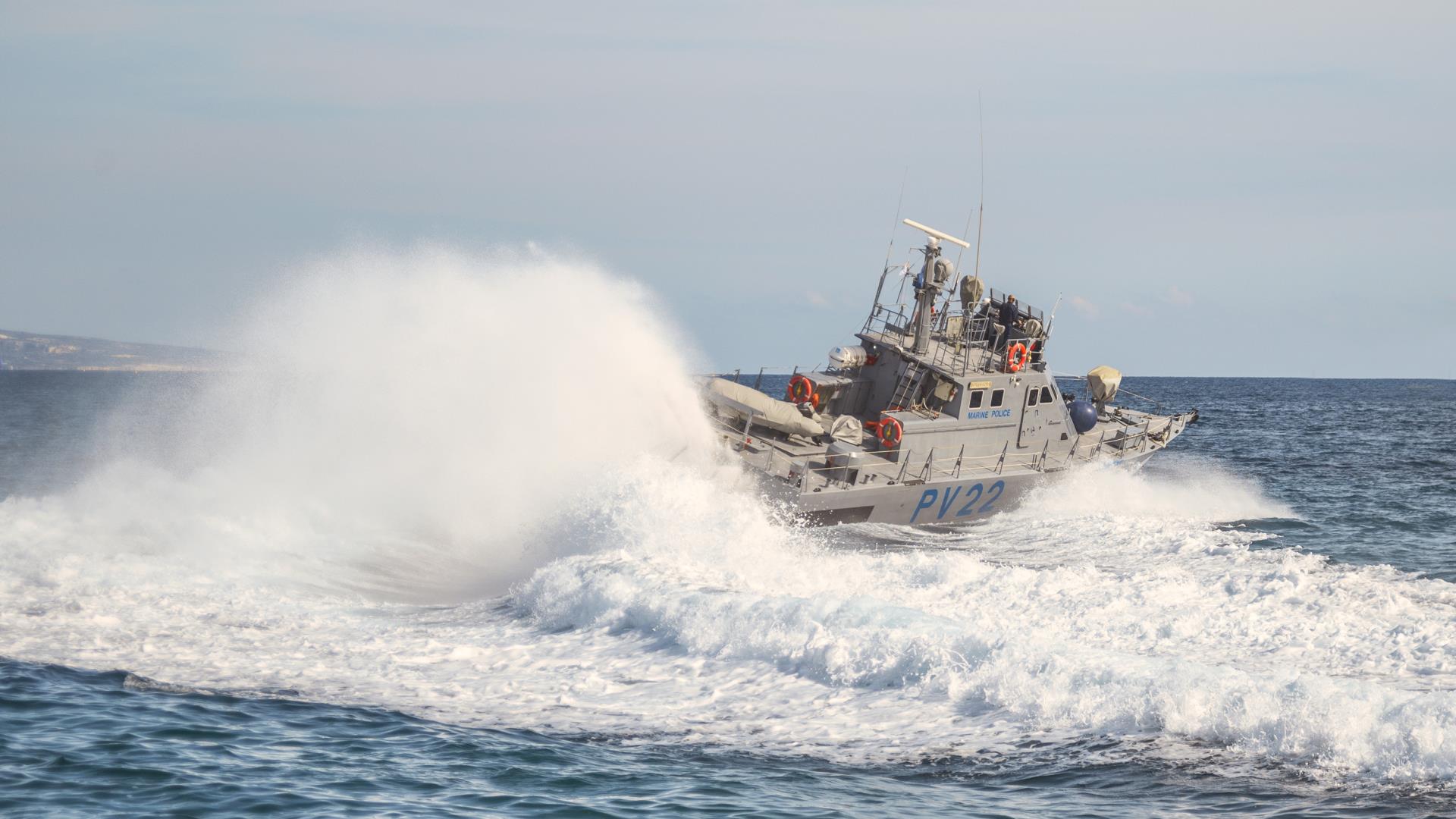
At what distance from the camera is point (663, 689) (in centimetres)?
1341

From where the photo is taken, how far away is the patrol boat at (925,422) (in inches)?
943

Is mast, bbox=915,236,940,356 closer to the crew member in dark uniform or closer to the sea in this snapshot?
the crew member in dark uniform

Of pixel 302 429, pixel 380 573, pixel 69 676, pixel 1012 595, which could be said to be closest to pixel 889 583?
pixel 1012 595

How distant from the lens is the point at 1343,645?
14531 mm

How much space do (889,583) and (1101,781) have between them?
7898mm

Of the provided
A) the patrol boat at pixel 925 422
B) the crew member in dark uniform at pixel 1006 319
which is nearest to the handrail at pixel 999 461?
the patrol boat at pixel 925 422

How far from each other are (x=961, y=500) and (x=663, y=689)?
13.2 metres

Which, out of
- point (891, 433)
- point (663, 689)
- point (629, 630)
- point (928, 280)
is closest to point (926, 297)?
point (928, 280)

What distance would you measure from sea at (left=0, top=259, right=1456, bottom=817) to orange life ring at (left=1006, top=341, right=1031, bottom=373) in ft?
8.45

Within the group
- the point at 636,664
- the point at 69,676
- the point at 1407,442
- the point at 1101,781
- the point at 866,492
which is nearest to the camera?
the point at 1101,781

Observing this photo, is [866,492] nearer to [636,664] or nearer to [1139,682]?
[636,664]

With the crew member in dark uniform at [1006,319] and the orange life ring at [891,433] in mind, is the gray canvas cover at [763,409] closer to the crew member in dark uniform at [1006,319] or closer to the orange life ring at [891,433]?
the orange life ring at [891,433]

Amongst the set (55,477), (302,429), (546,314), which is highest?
(546,314)

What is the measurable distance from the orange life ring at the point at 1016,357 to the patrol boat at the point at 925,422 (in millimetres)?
36
